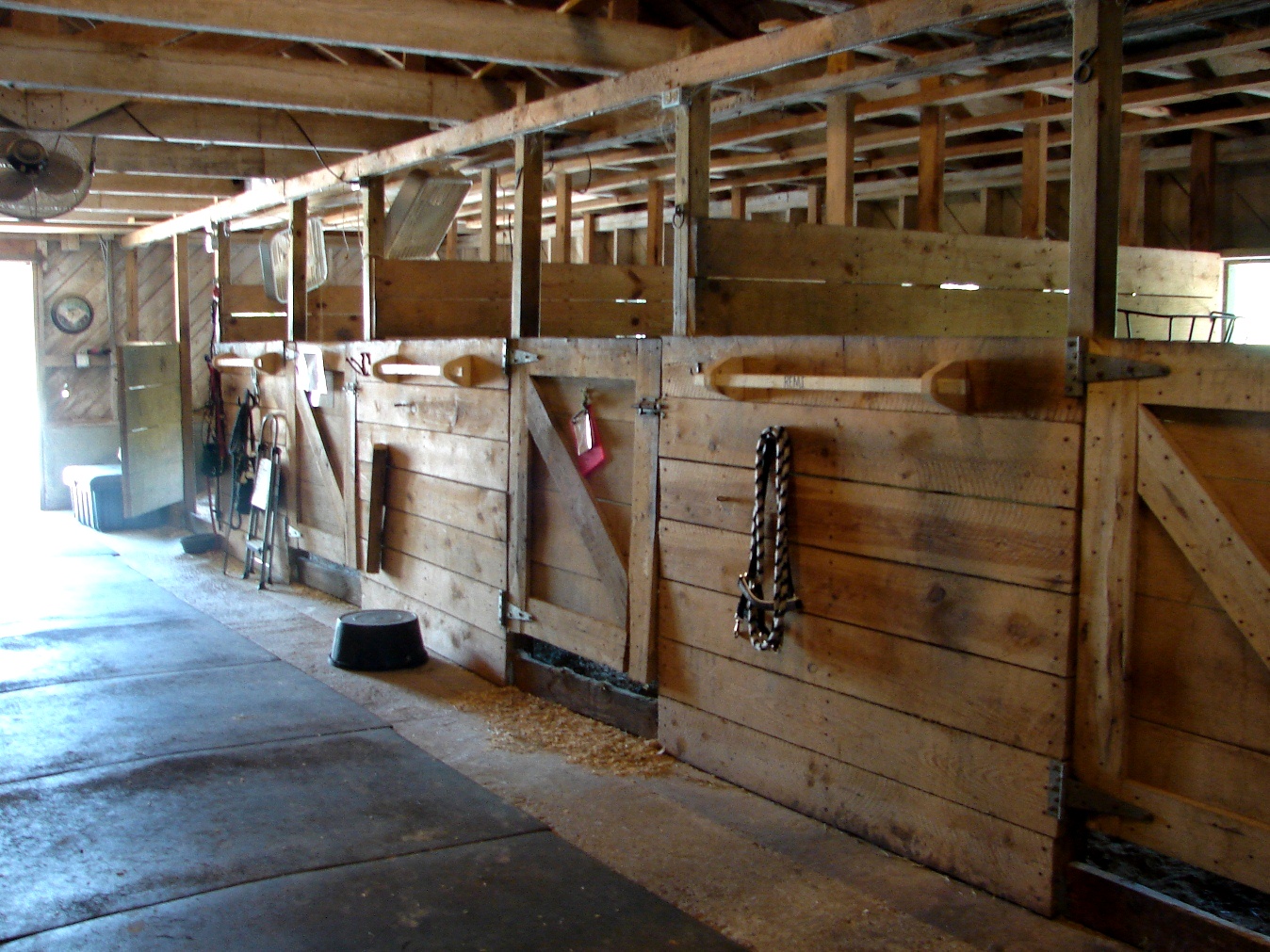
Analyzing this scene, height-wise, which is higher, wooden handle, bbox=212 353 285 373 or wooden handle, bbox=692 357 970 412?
wooden handle, bbox=212 353 285 373

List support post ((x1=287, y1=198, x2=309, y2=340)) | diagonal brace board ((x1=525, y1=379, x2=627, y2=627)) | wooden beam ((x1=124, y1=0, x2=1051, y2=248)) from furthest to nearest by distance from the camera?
support post ((x1=287, y1=198, x2=309, y2=340)) → diagonal brace board ((x1=525, y1=379, x2=627, y2=627)) → wooden beam ((x1=124, y1=0, x2=1051, y2=248))

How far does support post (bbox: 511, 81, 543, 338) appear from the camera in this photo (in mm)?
4430

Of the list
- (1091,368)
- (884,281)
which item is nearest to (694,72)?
(884,281)

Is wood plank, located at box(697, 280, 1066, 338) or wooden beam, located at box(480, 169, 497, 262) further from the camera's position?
Answer: wooden beam, located at box(480, 169, 497, 262)

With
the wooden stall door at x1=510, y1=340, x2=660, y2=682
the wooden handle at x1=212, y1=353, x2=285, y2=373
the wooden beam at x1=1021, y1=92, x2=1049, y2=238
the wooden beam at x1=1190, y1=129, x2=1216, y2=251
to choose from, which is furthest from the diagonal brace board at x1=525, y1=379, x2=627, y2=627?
the wooden beam at x1=1190, y1=129, x2=1216, y2=251

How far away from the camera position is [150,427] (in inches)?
320

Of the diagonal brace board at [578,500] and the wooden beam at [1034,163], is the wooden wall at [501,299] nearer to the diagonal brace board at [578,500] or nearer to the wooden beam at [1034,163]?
the diagonal brace board at [578,500]

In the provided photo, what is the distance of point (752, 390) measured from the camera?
3271 millimetres

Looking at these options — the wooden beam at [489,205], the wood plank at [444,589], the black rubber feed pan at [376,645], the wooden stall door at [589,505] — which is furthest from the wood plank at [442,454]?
the wooden beam at [489,205]

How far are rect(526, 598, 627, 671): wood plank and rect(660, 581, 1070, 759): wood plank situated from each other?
1.32ft

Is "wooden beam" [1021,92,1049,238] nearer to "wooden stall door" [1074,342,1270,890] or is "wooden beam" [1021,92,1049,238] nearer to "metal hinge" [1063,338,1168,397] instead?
"metal hinge" [1063,338,1168,397]

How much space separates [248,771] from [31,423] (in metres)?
8.83

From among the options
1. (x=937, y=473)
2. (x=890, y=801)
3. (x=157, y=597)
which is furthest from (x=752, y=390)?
(x=157, y=597)

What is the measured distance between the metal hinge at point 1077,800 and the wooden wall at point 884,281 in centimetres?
167
